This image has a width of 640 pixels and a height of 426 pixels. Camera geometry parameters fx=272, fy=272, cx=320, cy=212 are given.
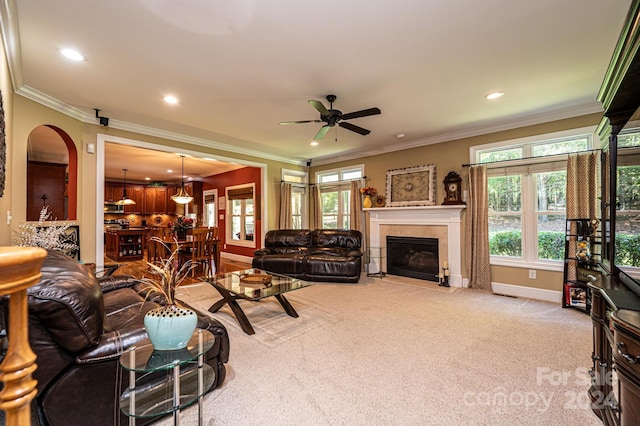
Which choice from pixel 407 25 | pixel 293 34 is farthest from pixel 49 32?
pixel 407 25

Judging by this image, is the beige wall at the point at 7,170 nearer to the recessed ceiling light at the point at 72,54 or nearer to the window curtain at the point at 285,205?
the recessed ceiling light at the point at 72,54

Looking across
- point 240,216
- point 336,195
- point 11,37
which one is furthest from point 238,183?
point 11,37

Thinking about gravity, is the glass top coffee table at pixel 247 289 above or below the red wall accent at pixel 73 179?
below

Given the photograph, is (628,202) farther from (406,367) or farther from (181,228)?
(181,228)

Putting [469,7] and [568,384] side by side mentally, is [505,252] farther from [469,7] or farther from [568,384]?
[469,7]

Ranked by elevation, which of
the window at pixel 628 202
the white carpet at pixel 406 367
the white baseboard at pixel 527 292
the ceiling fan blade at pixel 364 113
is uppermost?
the ceiling fan blade at pixel 364 113

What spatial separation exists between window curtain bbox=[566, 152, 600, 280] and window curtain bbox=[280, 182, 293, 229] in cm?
500

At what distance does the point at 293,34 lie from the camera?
222 cm

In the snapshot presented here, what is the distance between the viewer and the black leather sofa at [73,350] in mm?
1249

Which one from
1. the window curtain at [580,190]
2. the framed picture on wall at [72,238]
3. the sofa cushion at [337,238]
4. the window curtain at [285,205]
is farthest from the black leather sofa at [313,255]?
the window curtain at [580,190]

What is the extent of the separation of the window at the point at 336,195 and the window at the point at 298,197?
0.43 metres

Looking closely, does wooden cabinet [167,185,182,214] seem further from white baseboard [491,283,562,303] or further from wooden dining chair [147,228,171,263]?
white baseboard [491,283,562,303]

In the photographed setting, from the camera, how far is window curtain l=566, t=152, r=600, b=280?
11.6 ft

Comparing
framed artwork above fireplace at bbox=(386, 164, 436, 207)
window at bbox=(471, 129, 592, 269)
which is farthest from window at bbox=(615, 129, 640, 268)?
framed artwork above fireplace at bbox=(386, 164, 436, 207)
